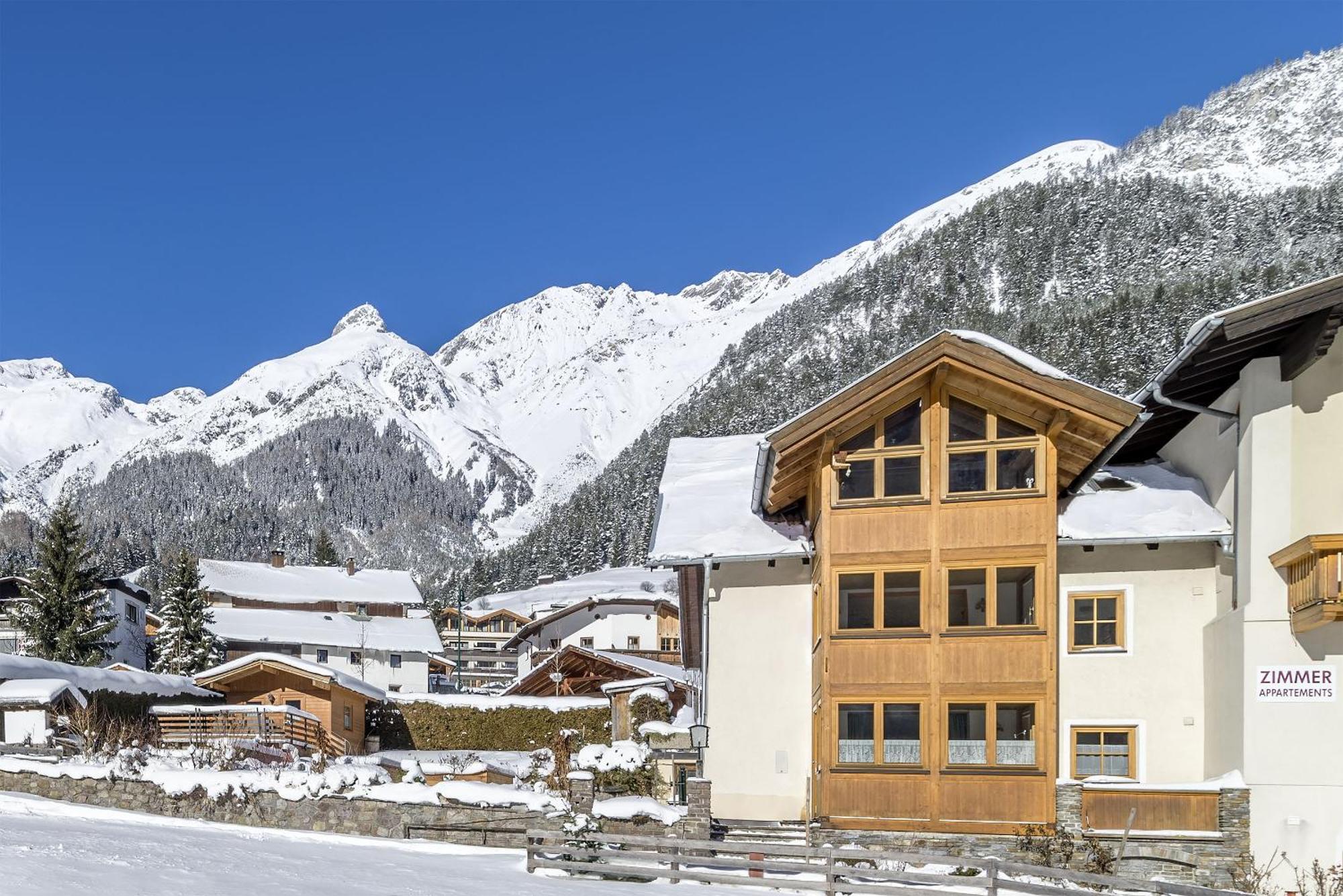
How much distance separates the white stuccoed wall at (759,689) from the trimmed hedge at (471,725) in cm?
2141

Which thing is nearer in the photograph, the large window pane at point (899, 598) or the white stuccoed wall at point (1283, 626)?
the white stuccoed wall at point (1283, 626)

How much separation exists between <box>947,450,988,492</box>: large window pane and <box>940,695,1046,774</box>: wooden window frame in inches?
141

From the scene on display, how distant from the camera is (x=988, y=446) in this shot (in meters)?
23.6

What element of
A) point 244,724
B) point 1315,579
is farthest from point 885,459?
point 244,724

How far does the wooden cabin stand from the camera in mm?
44219

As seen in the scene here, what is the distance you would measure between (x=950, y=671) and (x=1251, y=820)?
16.7 feet

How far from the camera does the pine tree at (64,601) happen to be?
56.1m

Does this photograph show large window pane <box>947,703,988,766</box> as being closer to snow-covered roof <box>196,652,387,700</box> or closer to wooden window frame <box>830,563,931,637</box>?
wooden window frame <box>830,563,931,637</box>

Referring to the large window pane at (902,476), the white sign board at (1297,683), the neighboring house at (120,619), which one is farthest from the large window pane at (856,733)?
the neighboring house at (120,619)

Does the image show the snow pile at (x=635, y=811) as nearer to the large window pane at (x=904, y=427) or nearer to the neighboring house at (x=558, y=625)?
the large window pane at (x=904, y=427)

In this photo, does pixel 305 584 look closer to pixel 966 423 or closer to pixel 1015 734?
pixel 966 423

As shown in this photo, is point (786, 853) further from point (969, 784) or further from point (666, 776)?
point (666, 776)

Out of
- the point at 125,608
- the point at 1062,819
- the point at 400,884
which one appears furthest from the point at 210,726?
the point at 125,608

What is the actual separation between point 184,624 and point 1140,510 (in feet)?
162
